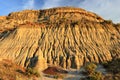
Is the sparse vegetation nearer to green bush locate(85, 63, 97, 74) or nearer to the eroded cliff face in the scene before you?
green bush locate(85, 63, 97, 74)

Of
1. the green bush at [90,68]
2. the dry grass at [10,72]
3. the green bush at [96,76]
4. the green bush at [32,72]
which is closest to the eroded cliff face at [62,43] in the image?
the green bush at [90,68]


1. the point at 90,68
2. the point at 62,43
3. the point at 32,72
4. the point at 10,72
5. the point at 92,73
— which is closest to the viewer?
the point at 10,72

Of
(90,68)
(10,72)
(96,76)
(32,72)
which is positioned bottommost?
(96,76)

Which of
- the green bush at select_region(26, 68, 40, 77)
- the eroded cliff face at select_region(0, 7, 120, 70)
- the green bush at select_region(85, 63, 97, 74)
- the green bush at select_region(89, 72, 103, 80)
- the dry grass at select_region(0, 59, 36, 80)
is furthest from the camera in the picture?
the eroded cliff face at select_region(0, 7, 120, 70)

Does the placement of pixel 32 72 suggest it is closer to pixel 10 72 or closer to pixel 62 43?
pixel 10 72

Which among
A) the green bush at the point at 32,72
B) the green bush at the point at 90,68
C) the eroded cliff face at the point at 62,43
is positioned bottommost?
A: the green bush at the point at 32,72

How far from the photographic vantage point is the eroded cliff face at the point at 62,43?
52156 mm

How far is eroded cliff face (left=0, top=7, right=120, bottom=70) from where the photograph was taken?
2053 inches

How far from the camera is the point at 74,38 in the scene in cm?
5878

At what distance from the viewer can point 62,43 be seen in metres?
57.2

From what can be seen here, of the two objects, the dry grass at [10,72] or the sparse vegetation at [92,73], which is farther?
the sparse vegetation at [92,73]

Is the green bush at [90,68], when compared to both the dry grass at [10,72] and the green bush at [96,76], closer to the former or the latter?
the green bush at [96,76]

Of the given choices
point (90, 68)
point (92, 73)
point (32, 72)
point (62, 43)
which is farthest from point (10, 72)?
point (62, 43)

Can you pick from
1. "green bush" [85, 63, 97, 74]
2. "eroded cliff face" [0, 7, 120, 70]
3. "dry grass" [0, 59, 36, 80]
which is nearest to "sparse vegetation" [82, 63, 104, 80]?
"green bush" [85, 63, 97, 74]
